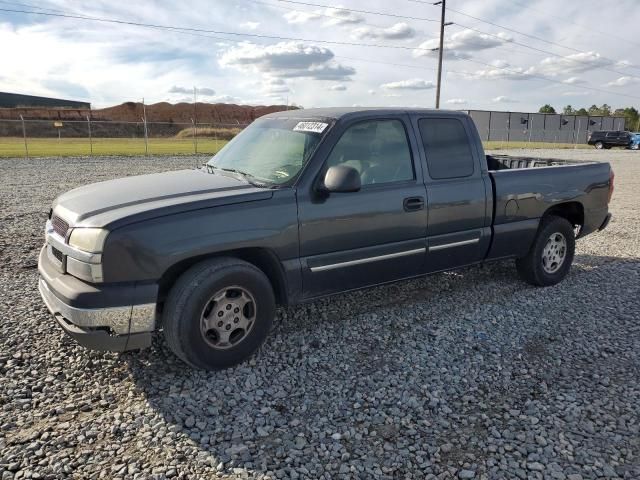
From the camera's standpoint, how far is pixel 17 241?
23.0 feet

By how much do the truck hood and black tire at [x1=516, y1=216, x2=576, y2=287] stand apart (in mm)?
3194

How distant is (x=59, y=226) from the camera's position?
3.60 metres

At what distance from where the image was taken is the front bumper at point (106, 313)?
309cm

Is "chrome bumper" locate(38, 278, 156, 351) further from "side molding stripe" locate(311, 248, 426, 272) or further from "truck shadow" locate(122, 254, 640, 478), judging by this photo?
"side molding stripe" locate(311, 248, 426, 272)

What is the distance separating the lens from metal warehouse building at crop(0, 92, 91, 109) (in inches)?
2869

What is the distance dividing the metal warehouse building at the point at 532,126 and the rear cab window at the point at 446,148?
171 ft

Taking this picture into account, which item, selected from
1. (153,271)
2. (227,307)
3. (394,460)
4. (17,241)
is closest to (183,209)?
(153,271)

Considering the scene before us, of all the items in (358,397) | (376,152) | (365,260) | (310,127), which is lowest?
(358,397)

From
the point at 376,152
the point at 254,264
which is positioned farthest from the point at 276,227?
the point at 376,152

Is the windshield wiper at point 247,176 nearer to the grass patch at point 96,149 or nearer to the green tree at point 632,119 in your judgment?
the grass patch at point 96,149

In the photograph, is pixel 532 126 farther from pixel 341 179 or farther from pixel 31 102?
pixel 31 102

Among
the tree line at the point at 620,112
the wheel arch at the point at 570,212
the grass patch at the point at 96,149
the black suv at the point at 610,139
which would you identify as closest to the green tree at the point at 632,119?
the tree line at the point at 620,112

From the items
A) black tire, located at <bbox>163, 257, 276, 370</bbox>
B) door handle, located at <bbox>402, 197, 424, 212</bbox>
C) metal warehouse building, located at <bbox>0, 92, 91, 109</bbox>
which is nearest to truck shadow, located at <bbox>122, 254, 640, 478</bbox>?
black tire, located at <bbox>163, 257, 276, 370</bbox>

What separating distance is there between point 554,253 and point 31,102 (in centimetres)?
8793
